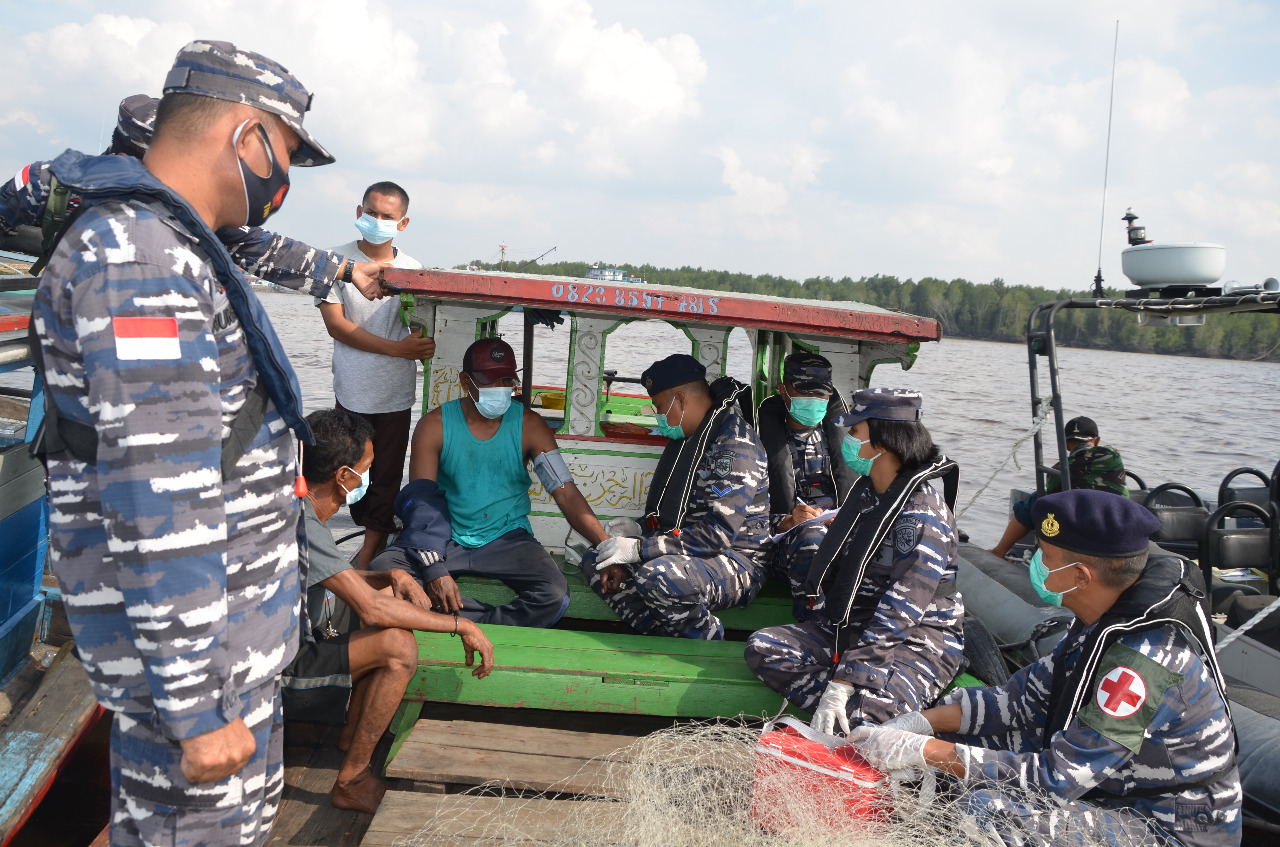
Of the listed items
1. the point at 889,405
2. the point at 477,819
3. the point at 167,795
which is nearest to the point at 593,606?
the point at 477,819

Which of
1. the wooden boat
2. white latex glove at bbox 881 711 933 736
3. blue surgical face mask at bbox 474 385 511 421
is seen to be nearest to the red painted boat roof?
blue surgical face mask at bbox 474 385 511 421

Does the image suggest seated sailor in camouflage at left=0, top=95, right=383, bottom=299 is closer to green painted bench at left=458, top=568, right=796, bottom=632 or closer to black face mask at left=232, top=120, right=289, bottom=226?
black face mask at left=232, top=120, right=289, bottom=226

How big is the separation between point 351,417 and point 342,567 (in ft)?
1.89

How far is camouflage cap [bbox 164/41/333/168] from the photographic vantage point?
1896 mm

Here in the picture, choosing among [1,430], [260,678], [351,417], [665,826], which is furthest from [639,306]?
[1,430]

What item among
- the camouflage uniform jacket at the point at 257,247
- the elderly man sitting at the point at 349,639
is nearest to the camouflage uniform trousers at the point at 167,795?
the elderly man sitting at the point at 349,639

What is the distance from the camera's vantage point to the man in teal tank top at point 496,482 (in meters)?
4.67

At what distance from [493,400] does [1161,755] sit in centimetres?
342

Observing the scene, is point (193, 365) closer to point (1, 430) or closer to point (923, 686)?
point (923, 686)

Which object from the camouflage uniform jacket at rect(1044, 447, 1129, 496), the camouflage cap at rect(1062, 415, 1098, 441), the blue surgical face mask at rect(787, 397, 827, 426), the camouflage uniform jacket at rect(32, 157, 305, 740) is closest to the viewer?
the camouflage uniform jacket at rect(32, 157, 305, 740)

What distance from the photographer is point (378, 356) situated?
540cm

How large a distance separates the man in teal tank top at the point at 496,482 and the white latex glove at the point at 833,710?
5.46 feet

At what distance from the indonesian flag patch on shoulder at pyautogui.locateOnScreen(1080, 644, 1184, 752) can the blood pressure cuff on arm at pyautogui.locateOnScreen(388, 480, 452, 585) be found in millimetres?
2970

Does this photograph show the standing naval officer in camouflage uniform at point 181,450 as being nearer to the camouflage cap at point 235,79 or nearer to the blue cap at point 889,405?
the camouflage cap at point 235,79
